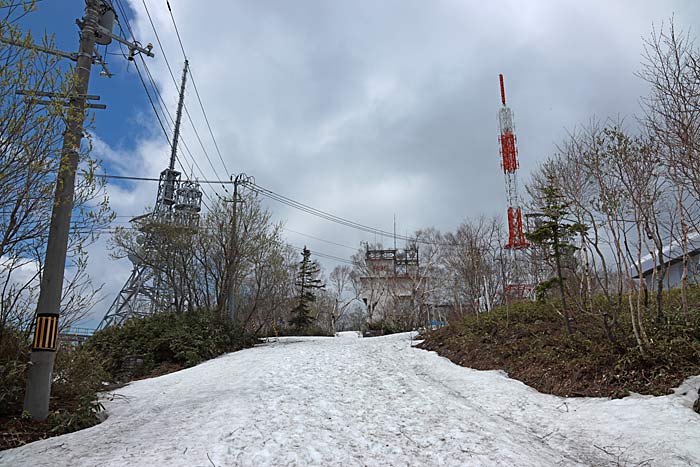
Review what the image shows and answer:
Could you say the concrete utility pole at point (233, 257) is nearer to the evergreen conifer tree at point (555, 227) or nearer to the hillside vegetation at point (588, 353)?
the hillside vegetation at point (588, 353)

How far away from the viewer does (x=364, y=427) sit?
5.86 metres

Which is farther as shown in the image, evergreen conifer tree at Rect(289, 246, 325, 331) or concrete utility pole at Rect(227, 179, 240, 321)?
evergreen conifer tree at Rect(289, 246, 325, 331)

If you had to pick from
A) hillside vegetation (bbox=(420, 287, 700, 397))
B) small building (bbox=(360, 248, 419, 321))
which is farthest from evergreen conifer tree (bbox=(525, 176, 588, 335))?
small building (bbox=(360, 248, 419, 321))

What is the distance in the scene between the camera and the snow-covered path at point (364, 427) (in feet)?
15.2

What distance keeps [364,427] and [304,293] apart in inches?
985

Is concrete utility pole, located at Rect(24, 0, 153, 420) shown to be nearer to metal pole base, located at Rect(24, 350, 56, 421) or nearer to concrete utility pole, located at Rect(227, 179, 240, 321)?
metal pole base, located at Rect(24, 350, 56, 421)

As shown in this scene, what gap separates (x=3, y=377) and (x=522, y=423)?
698 centimetres

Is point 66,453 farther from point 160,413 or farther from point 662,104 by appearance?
point 662,104

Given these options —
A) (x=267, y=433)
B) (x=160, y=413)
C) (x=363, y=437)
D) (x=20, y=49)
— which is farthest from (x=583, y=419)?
(x=20, y=49)

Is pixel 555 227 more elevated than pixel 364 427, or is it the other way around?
pixel 555 227

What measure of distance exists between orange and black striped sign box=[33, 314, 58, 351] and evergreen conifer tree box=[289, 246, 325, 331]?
21640mm

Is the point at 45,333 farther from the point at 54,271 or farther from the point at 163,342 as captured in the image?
the point at 163,342

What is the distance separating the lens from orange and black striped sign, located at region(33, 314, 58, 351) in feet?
18.2

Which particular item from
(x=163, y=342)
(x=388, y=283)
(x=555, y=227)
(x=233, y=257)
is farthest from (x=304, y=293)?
Result: (x=555, y=227)
